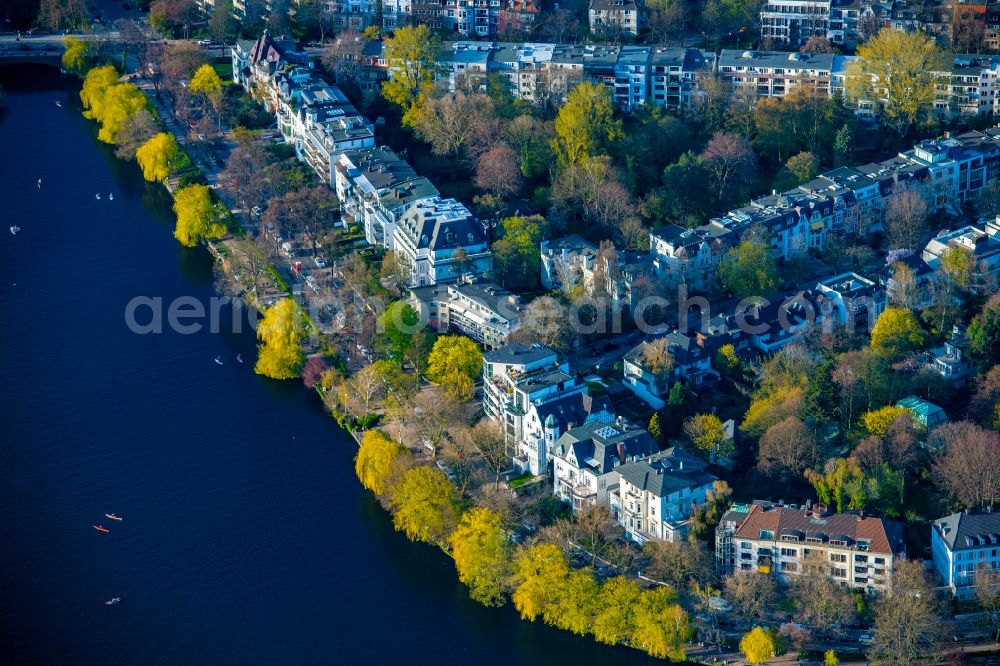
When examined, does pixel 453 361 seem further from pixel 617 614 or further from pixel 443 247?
pixel 617 614

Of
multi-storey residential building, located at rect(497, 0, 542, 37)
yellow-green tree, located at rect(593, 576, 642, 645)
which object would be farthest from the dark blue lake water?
multi-storey residential building, located at rect(497, 0, 542, 37)

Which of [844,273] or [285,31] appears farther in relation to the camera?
Result: [285,31]

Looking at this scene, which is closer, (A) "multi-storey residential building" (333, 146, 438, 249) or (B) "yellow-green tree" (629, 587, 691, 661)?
(B) "yellow-green tree" (629, 587, 691, 661)

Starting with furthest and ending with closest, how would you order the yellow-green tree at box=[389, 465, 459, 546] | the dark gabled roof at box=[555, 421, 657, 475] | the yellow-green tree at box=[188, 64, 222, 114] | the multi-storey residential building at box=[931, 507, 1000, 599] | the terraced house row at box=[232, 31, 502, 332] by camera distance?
1. the yellow-green tree at box=[188, 64, 222, 114]
2. the terraced house row at box=[232, 31, 502, 332]
3. the dark gabled roof at box=[555, 421, 657, 475]
4. the yellow-green tree at box=[389, 465, 459, 546]
5. the multi-storey residential building at box=[931, 507, 1000, 599]

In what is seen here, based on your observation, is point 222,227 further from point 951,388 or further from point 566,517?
point 951,388

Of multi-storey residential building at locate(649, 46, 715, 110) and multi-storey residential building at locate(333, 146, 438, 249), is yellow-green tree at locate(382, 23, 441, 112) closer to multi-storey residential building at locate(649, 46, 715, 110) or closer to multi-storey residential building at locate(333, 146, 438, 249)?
multi-storey residential building at locate(333, 146, 438, 249)

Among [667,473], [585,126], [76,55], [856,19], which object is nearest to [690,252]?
[585,126]

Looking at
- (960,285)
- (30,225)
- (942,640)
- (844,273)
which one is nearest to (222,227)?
(30,225)
